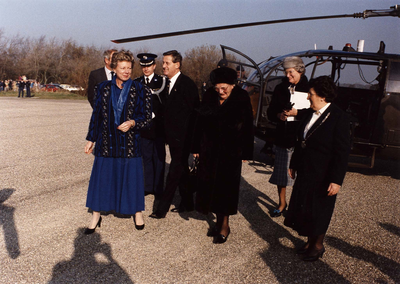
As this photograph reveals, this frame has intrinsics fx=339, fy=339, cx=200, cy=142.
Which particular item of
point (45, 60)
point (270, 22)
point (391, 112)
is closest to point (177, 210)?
point (270, 22)

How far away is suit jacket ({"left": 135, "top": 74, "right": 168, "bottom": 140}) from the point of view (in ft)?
14.8

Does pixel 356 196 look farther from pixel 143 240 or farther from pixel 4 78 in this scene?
pixel 4 78

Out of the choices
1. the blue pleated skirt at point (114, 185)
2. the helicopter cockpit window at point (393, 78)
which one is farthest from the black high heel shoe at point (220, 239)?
the helicopter cockpit window at point (393, 78)

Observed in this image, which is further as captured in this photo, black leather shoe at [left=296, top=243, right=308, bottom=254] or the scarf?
the scarf

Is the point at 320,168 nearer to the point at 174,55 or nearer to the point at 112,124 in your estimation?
the point at 112,124

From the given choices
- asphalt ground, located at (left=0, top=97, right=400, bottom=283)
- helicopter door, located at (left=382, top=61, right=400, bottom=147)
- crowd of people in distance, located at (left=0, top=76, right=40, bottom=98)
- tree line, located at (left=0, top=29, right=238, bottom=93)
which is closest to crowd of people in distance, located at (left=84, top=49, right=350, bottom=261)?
asphalt ground, located at (left=0, top=97, right=400, bottom=283)

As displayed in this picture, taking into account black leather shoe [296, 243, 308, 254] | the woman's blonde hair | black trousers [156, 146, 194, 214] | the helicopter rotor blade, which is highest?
the helicopter rotor blade

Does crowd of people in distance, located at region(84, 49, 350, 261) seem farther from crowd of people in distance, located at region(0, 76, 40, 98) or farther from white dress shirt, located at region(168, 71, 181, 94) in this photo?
crowd of people in distance, located at region(0, 76, 40, 98)

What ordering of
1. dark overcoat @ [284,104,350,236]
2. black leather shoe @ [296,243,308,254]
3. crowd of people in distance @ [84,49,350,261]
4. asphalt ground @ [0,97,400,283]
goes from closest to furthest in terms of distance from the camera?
asphalt ground @ [0,97,400,283], dark overcoat @ [284,104,350,236], crowd of people in distance @ [84,49,350,261], black leather shoe @ [296,243,308,254]

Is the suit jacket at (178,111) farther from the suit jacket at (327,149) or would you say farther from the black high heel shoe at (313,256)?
the black high heel shoe at (313,256)

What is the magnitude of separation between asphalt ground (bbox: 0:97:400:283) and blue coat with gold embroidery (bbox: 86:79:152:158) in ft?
3.12

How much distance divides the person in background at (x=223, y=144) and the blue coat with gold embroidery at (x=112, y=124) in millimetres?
721

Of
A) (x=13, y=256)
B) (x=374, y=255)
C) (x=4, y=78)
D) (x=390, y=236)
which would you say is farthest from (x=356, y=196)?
(x=4, y=78)

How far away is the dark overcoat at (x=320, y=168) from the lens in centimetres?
316
